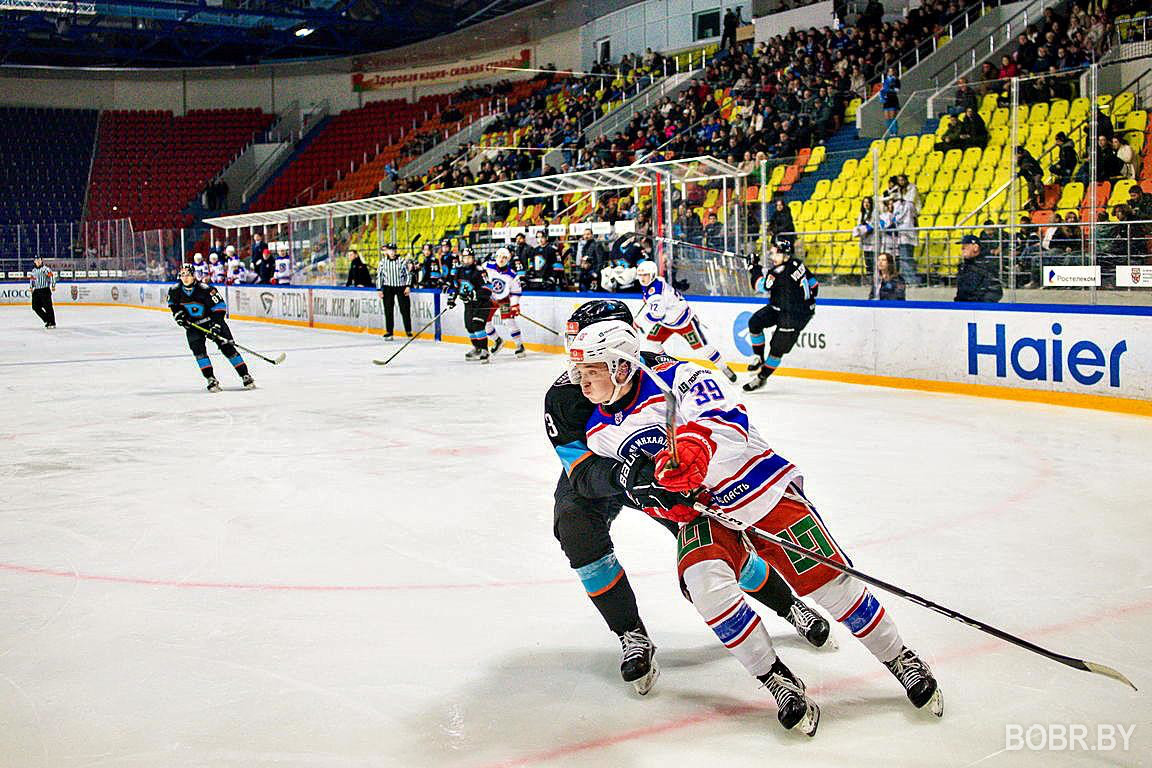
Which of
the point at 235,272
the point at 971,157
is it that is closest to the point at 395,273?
the point at 971,157

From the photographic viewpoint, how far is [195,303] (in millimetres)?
11945

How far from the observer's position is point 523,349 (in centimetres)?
1573

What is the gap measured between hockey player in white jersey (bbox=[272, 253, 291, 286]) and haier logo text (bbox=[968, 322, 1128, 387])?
56.6 ft

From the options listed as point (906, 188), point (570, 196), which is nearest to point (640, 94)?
point (570, 196)

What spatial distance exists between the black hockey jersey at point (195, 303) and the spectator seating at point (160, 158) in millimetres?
28435

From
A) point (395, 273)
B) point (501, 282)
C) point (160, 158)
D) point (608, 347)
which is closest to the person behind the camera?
point (608, 347)

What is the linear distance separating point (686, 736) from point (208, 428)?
707cm

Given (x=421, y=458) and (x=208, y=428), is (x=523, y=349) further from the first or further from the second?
(x=421, y=458)

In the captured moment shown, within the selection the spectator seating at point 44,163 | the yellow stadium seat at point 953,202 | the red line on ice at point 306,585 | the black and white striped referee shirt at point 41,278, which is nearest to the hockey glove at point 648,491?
the red line on ice at point 306,585

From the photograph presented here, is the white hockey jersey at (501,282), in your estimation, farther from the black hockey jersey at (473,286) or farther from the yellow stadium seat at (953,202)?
the yellow stadium seat at (953,202)

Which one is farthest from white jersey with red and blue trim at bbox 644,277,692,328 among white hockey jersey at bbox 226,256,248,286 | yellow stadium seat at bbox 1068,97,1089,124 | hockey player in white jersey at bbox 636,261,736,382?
white hockey jersey at bbox 226,256,248,286

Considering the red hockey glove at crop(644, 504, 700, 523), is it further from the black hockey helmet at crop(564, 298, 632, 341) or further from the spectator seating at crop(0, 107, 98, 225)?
the spectator seating at crop(0, 107, 98, 225)

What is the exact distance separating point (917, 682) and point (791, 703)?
0.40 m

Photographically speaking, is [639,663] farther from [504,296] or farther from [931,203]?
[504,296]
